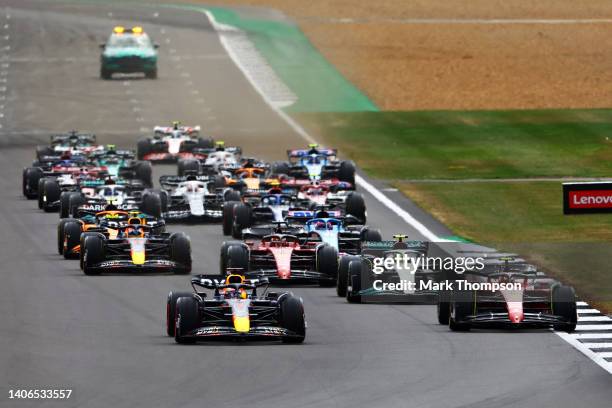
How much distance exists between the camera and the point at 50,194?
61469 millimetres

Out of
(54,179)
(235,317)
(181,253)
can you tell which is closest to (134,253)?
(181,253)

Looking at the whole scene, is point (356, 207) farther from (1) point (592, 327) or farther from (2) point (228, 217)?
(1) point (592, 327)

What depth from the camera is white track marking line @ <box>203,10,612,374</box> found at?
3691 centimetres

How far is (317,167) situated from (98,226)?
1791cm

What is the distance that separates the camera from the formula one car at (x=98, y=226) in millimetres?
49188

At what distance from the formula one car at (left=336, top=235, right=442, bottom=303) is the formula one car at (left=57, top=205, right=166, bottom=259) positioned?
746 cm

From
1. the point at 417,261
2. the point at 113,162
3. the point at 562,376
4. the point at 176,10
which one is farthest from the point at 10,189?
the point at 176,10

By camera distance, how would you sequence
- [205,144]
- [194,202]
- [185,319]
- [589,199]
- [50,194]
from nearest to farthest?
[185,319]
[589,199]
[194,202]
[50,194]
[205,144]

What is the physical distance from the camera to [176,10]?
448 feet

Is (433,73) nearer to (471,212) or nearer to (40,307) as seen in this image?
(471,212)

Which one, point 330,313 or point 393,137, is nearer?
point 330,313

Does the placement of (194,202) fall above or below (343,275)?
above

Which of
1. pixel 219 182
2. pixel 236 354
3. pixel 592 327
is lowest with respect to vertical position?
pixel 236 354

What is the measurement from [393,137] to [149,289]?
133 feet
